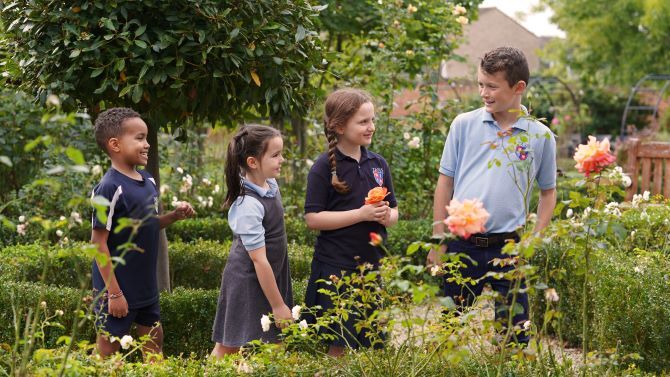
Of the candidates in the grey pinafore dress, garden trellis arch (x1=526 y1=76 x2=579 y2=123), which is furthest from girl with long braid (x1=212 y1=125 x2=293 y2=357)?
garden trellis arch (x1=526 y1=76 x2=579 y2=123)

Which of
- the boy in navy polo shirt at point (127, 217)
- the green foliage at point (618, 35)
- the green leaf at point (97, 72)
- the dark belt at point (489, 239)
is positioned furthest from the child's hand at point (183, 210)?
the green foliage at point (618, 35)

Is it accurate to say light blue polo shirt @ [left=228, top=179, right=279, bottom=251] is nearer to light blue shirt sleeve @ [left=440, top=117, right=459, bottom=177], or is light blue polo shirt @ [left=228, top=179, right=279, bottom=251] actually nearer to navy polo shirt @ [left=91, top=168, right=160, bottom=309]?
navy polo shirt @ [left=91, top=168, right=160, bottom=309]

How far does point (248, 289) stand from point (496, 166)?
45.0 inches

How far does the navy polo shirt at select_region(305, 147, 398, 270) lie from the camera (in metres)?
3.58

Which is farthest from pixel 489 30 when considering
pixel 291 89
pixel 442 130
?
pixel 291 89

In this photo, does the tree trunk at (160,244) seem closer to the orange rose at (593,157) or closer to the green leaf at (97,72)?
the green leaf at (97,72)

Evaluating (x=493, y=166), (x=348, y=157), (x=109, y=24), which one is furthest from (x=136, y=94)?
(x=493, y=166)

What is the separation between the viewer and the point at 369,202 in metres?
3.36

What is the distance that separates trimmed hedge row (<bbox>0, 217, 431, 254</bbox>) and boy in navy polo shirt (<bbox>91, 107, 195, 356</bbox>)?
2642mm

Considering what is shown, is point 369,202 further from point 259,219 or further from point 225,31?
point 225,31

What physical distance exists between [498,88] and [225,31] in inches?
52.1

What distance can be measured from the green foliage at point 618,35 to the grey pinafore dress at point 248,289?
21.6m

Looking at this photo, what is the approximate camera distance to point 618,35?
2469 centimetres

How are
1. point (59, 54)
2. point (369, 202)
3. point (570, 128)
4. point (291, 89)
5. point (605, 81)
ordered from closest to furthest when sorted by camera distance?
point (369, 202) → point (59, 54) → point (291, 89) → point (570, 128) → point (605, 81)
